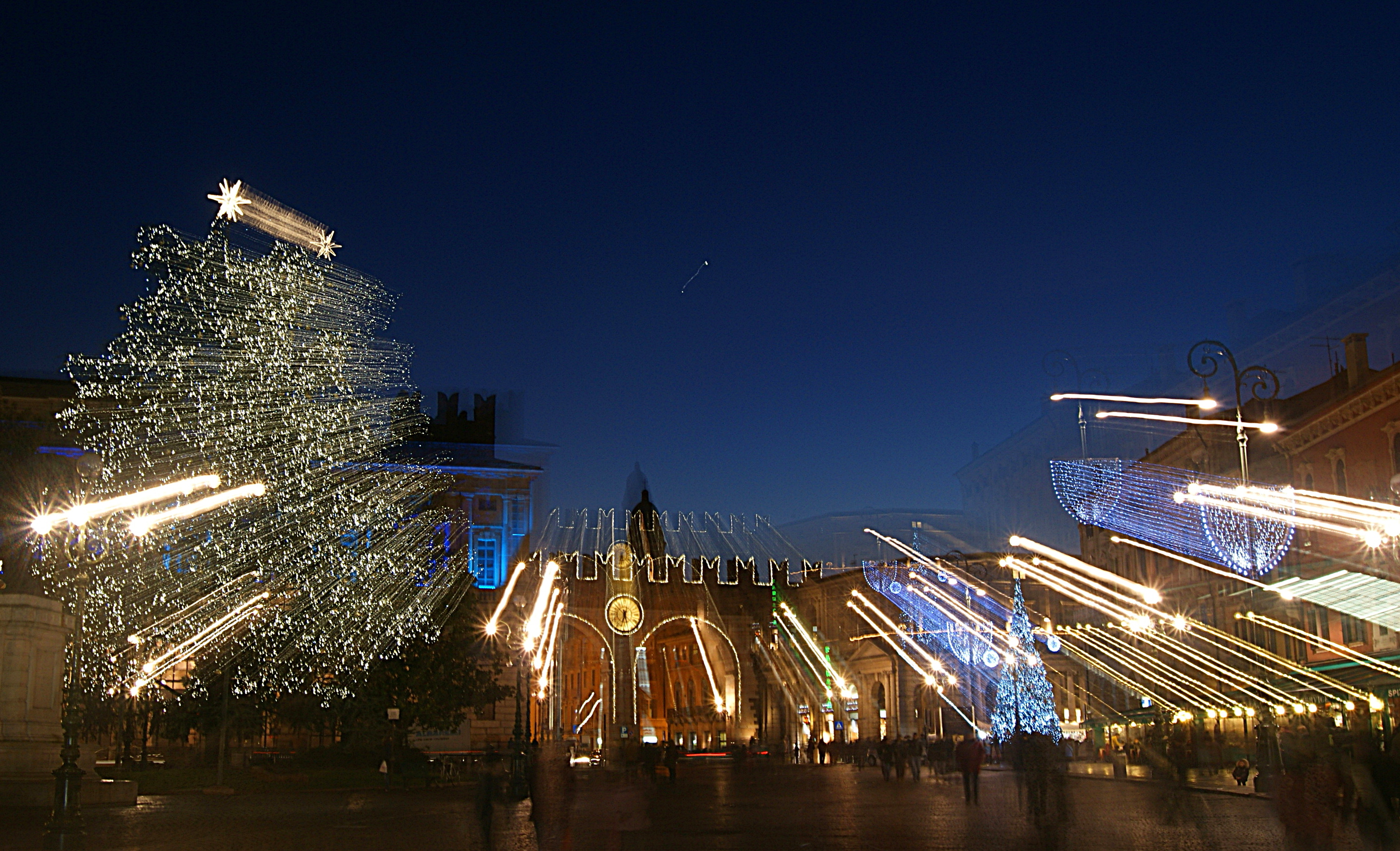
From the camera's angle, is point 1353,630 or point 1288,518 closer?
point 1288,518

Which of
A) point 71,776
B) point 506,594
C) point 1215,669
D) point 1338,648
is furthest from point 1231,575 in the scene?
point 506,594

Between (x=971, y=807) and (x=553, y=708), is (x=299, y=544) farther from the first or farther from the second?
(x=553, y=708)

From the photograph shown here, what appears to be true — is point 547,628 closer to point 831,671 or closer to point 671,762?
point 831,671

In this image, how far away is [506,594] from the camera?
5716cm


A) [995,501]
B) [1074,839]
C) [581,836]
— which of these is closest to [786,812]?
[581,836]

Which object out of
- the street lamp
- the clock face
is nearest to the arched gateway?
the clock face

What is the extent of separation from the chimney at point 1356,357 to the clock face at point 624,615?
133 ft

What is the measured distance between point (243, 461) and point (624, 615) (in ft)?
119

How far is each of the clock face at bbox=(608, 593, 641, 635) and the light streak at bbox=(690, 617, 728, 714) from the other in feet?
21.3

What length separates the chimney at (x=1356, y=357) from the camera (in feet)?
109

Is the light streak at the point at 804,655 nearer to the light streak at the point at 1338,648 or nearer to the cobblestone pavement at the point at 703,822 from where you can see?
the light streak at the point at 1338,648

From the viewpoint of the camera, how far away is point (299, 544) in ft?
110

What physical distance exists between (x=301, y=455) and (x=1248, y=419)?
2746cm

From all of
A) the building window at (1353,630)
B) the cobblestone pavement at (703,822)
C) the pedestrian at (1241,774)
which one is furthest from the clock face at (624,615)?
the pedestrian at (1241,774)
